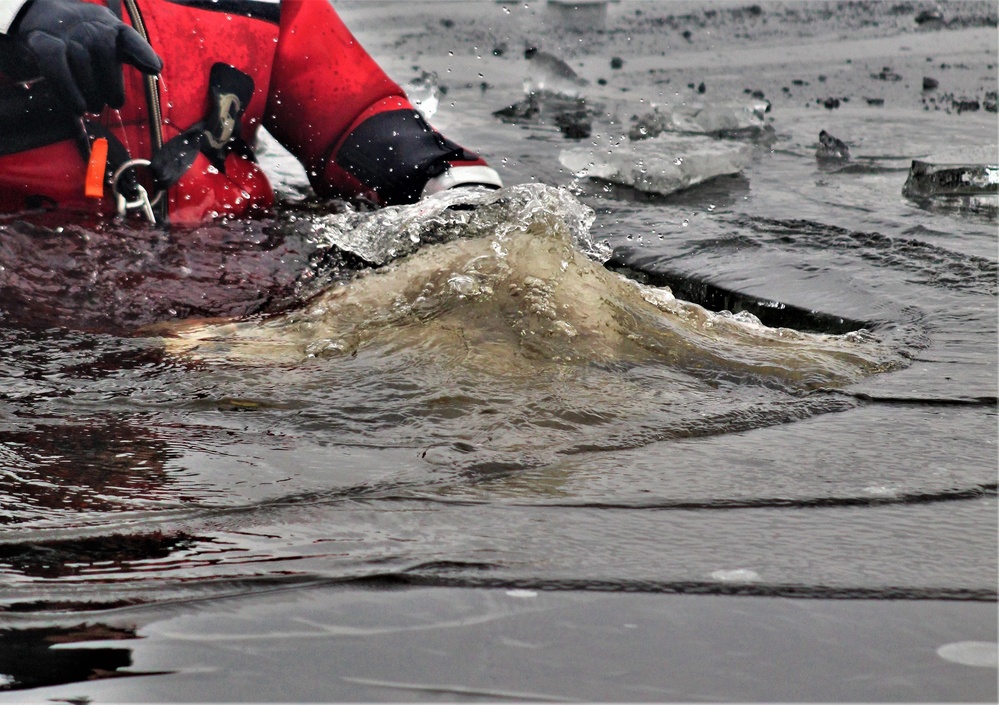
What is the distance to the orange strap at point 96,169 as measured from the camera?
2.80 m

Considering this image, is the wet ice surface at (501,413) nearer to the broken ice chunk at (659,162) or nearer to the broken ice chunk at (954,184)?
the broken ice chunk at (954,184)

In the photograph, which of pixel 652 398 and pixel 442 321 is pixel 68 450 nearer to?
pixel 442 321

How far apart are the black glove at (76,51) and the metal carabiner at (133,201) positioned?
0.55 feet

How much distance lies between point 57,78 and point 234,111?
0.52 metres

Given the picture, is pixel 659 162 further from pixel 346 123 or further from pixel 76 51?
pixel 76 51

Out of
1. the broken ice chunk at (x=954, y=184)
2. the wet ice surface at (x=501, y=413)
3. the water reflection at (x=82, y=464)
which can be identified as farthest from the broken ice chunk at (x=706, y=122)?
the water reflection at (x=82, y=464)

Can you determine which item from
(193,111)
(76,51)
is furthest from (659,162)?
(76,51)

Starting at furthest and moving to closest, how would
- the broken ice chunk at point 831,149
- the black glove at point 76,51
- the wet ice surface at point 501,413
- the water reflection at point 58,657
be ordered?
1. the broken ice chunk at point 831,149
2. the black glove at point 76,51
3. the wet ice surface at point 501,413
4. the water reflection at point 58,657

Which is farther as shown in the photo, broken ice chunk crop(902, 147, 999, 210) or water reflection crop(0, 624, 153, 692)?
broken ice chunk crop(902, 147, 999, 210)

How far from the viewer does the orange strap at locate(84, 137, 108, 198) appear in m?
2.80

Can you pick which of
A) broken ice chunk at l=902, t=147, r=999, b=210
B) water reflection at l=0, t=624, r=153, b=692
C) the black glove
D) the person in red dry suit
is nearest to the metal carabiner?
the person in red dry suit

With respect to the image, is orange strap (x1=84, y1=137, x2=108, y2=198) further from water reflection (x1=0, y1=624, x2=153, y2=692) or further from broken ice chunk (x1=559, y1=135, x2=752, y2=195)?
water reflection (x1=0, y1=624, x2=153, y2=692)

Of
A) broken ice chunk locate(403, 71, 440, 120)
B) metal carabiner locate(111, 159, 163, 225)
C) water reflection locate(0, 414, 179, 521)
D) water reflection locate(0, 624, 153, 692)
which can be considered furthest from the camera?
broken ice chunk locate(403, 71, 440, 120)

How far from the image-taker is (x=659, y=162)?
150 inches
